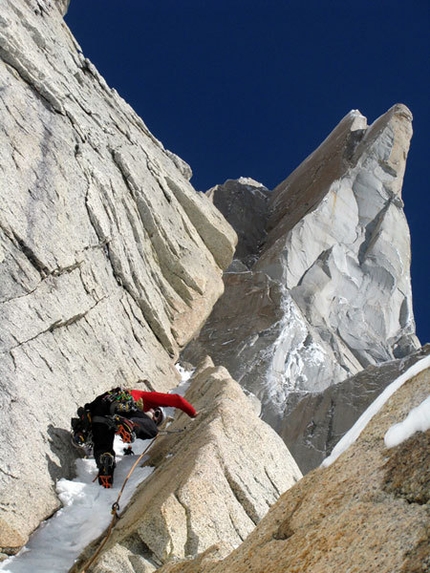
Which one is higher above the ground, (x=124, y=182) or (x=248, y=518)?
(x=124, y=182)

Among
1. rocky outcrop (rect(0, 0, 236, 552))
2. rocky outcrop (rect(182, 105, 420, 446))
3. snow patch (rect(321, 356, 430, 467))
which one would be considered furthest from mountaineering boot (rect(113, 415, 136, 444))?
rocky outcrop (rect(182, 105, 420, 446))

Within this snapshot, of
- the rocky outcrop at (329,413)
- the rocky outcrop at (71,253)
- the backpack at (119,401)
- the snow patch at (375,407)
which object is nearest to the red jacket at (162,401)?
the backpack at (119,401)

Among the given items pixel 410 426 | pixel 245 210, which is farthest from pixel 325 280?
pixel 410 426

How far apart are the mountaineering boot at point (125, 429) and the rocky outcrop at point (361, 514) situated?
7014 millimetres

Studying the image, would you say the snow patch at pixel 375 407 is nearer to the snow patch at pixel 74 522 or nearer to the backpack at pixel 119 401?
the snow patch at pixel 74 522

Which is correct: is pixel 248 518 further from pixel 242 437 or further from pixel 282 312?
pixel 282 312

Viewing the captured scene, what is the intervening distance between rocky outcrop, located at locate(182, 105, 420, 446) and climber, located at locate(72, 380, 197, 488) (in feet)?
68.6

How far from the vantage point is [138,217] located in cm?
2303

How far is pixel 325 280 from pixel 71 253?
1495 inches

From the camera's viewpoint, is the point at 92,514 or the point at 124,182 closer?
the point at 92,514

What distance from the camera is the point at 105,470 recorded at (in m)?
12.5

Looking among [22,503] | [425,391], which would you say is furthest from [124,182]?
[425,391]

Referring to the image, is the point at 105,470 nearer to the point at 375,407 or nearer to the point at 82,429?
the point at 82,429

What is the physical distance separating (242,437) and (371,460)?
7.48 m
